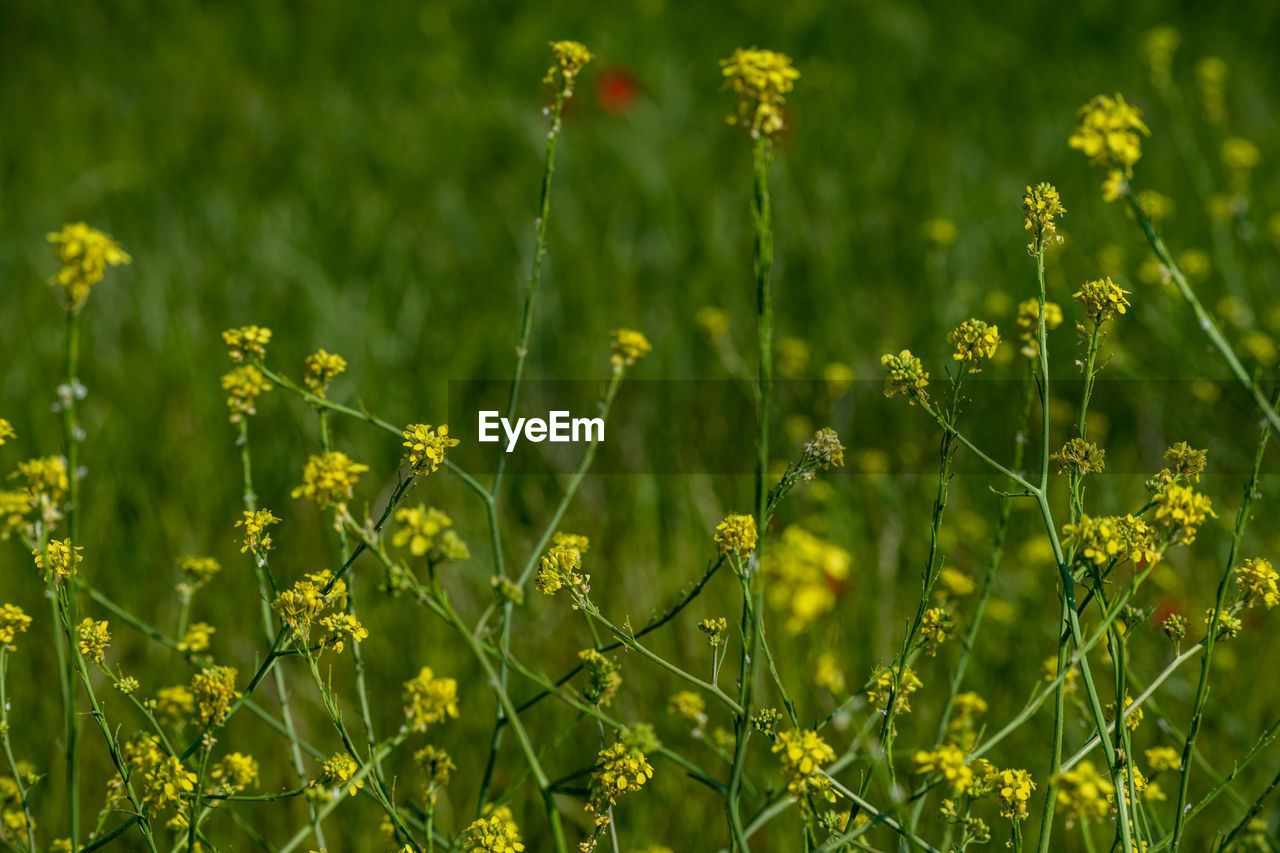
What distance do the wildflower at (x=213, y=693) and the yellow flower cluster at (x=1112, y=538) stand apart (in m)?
1.12

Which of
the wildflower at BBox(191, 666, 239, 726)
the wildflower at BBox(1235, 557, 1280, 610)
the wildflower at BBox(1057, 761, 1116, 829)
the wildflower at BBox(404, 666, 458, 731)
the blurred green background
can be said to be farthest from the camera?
the blurred green background

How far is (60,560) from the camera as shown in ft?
4.50

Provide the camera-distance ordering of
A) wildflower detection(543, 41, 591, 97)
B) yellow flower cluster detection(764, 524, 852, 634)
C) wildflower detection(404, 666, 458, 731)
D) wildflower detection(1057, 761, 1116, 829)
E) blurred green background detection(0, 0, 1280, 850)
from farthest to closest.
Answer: blurred green background detection(0, 0, 1280, 850) < wildflower detection(543, 41, 591, 97) < wildflower detection(404, 666, 458, 731) < wildflower detection(1057, 761, 1116, 829) < yellow flower cluster detection(764, 524, 852, 634)

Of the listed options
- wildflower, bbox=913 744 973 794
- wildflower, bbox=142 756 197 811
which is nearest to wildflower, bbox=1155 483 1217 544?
wildflower, bbox=913 744 973 794

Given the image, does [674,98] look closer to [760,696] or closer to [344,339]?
[344,339]

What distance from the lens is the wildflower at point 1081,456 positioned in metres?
1.43

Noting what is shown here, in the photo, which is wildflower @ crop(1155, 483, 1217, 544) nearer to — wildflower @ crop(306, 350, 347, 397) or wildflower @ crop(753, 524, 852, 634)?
wildflower @ crop(753, 524, 852, 634)

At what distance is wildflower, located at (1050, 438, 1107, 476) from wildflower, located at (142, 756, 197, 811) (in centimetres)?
130

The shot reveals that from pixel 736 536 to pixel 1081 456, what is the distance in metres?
0.54

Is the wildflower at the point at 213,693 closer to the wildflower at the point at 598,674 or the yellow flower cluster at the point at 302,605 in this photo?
the yellow flower cluster at the point at 302,605

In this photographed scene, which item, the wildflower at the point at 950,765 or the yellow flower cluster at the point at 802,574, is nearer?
the yellow flower cluster at the point at 802,574

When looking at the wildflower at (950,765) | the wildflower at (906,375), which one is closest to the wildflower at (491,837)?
the wildflower at (950,765)

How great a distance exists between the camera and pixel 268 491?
318cm

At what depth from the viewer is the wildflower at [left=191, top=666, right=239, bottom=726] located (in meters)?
1.32
